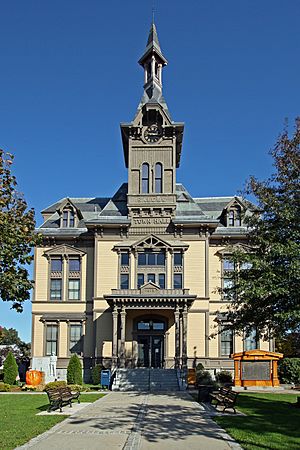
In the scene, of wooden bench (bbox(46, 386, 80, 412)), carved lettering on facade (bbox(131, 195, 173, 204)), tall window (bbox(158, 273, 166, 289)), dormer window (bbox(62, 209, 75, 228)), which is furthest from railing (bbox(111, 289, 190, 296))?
wooden bench (bbox(46, 386, 80, 412))

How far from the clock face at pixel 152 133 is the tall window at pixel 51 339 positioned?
15.9 meters

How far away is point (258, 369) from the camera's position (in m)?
31.1

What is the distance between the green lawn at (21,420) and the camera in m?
13.7

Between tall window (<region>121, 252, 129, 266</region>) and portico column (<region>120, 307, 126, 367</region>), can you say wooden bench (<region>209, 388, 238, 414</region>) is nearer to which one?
portico column (<region>120, 307, 126, 367</region>)

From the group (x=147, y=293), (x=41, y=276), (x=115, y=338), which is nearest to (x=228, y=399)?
(x=115, y=338)

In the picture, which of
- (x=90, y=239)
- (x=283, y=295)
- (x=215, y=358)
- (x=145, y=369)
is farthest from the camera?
(x=90, y=239)

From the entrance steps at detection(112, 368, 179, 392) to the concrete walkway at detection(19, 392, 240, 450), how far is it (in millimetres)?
10221

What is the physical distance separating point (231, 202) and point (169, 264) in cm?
719

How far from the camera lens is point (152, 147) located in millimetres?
42531

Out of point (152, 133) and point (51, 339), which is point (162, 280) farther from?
point (152, 133)

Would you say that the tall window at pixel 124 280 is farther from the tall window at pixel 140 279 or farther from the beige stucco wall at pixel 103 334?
the beige stucco wall at pixel 103 334

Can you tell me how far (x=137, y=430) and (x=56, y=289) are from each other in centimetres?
2661

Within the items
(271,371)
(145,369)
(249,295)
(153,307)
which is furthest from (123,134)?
(249,295)

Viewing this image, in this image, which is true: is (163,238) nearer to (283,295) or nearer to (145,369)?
(145,369)
